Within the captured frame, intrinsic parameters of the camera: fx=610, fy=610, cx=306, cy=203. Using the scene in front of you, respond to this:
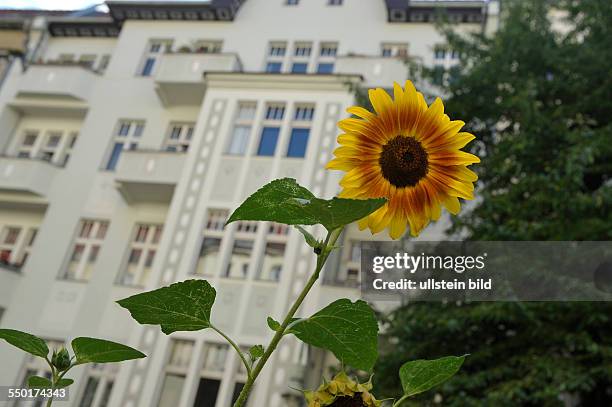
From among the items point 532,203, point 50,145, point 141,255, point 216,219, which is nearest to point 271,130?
point 216,219

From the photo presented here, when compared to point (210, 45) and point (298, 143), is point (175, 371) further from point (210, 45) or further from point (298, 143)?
point (210, 45)

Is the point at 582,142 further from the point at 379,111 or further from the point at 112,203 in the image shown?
the point at 112,203

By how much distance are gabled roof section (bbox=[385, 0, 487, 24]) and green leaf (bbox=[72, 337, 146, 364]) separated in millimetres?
14403

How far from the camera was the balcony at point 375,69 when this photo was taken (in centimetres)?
1272

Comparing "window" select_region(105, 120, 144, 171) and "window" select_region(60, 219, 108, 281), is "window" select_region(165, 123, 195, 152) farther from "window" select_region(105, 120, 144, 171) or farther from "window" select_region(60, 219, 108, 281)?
"window" select_region(60, 219, 108, 281)

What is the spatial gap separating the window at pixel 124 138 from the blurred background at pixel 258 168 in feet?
0.13

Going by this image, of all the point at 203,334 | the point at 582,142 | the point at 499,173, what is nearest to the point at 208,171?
the point at 203,334

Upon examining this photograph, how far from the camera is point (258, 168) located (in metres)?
12.0

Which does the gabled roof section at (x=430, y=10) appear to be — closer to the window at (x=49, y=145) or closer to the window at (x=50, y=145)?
the window at (x=49, y=145)

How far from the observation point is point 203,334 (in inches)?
420

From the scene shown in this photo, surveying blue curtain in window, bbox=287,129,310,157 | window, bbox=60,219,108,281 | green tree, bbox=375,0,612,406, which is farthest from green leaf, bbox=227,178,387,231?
window, bbox=60,219,108,281

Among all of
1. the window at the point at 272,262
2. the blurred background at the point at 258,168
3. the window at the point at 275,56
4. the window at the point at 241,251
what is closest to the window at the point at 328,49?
the blurred background at the point at 258,168

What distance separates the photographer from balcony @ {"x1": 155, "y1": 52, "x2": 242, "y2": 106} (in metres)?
13.6

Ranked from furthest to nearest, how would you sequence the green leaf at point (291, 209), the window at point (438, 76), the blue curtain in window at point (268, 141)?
the blue curtain in window at point (268, 141), the window at point (438, 76), the green leaf at point (291, 209)
